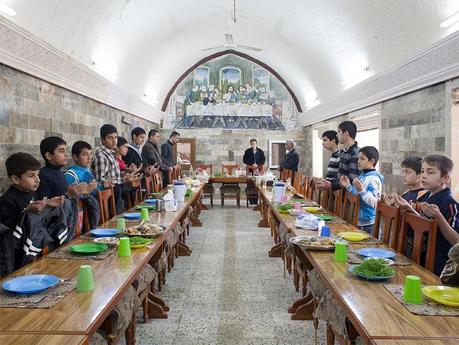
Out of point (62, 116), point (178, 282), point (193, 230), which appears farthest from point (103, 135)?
point (193, 230)

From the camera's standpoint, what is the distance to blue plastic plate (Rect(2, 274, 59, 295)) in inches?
88.4

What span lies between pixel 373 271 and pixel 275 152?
501 inches

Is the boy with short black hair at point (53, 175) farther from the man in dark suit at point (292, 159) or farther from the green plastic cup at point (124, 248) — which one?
the man in dark suit at point (292, 159)

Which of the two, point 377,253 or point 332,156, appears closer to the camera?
point 377,253

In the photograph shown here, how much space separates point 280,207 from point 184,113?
10.1 metres

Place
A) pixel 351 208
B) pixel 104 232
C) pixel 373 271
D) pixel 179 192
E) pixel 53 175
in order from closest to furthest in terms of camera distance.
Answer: pixel 373 271 → pixel 104 232 → pixel 53 175 → pixel 351 208 → pixel 179 192

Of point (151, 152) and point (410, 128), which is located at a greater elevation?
point (410, 128)

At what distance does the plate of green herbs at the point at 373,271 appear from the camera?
8.16ft

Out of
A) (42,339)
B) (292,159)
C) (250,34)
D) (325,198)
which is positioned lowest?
(42,339)

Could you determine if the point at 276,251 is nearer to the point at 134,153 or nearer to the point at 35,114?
the point at 134,153

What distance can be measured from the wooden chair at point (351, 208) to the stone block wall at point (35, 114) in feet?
11.6

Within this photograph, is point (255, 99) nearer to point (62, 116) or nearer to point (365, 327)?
point (62, 116)

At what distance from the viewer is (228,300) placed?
459cm

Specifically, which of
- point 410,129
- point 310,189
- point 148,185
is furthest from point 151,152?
point 410,129
